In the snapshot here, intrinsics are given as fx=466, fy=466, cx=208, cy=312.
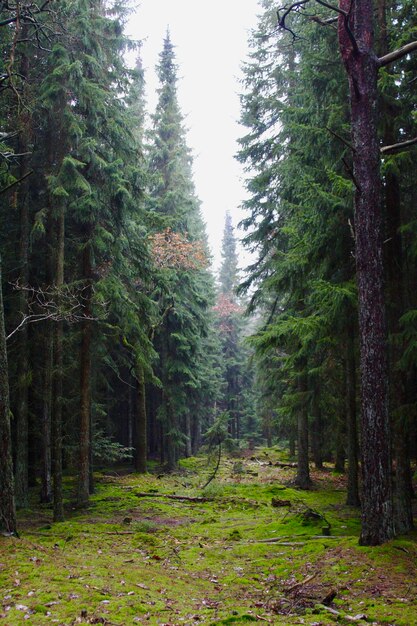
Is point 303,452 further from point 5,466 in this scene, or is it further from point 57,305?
point 5,466

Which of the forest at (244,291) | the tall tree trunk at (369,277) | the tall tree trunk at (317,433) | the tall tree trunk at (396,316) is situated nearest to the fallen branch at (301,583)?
the forest at (244,291)

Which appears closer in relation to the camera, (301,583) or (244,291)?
(301,583)

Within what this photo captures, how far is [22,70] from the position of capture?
12914mm

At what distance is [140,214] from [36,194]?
3196 millimetres

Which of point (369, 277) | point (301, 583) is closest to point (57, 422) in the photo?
point (301, 583)

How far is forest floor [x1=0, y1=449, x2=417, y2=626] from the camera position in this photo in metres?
4.68

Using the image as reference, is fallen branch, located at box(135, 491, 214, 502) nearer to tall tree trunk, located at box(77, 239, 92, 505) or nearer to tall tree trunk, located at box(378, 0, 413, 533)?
tall tree trunk, located at box(77, 239, 92, 505)

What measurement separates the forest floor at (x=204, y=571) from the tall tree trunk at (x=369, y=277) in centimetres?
60

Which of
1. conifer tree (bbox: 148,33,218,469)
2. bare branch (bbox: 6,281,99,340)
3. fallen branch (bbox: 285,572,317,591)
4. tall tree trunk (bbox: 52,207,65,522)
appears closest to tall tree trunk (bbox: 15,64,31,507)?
bare branch (bbox: 6,281,99,340)

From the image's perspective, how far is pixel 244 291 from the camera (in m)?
17.8

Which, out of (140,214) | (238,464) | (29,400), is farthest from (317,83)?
(238,464)

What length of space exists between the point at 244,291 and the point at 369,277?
1088cm

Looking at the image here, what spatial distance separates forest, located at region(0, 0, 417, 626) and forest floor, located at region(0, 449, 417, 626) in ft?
0.17

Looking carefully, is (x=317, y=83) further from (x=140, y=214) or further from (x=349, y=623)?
(x=349, y=623)
